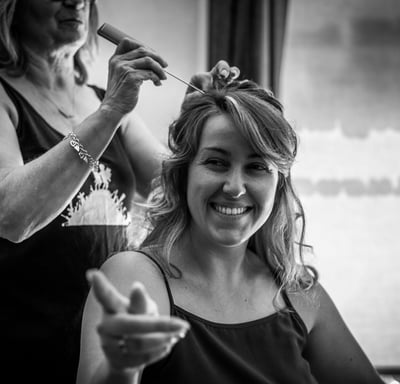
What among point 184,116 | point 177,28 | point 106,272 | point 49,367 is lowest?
point 49,367

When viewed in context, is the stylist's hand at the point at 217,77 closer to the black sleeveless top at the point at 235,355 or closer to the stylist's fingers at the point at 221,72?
the stylist's fingers at the point at 221,72

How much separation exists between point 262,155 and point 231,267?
318mm

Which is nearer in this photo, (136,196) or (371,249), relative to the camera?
(136,196)

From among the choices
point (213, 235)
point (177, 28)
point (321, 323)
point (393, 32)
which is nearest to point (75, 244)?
point (213, 235)

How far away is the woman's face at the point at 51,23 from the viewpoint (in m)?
1.57

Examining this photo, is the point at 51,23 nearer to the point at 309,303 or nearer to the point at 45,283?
the point at 45,283

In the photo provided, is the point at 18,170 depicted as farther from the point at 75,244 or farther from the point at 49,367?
the point at 49,367

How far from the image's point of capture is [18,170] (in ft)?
4.44

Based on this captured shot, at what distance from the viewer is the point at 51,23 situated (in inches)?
62.6

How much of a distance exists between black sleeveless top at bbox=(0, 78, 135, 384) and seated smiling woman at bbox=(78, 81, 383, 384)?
0.20 m

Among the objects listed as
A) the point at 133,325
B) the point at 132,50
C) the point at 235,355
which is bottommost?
the point at 235,355

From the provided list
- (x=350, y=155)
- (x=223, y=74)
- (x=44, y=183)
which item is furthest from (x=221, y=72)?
(x=350, y=155)

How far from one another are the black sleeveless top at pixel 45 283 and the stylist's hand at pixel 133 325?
659 millimetres

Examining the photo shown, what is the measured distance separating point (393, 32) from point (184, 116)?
5.87ft
